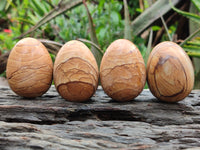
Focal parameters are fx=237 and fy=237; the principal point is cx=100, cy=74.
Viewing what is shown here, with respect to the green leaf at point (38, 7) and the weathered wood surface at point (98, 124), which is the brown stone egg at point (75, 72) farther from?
the green leaf at point (38, 7)

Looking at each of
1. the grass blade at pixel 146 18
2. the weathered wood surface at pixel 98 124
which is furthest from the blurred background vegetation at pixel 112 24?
the weathered wood surface at pixel 98 124

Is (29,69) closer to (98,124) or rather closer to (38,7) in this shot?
(98,124)

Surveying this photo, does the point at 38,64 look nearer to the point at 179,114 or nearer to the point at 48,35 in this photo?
the point at 179,114

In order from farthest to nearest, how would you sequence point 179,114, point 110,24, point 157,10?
point 110,24, point 157,10, point 179,114

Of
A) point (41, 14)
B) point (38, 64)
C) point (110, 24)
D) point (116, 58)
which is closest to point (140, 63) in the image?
point (116, 58)

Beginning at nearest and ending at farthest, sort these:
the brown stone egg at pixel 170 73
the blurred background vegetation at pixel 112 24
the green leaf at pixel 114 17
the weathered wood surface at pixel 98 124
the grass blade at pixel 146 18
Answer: the weathered wood surface at pixel 98 124
the brown stone egg at pixel 170 73
the blurred background vegetation at pixel 112 24
the grass blade at pixel 146 18
the green leaf at pixel 114 17

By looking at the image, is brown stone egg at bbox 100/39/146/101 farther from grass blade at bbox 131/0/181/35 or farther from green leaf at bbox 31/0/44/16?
green leaf at bbox 31/0/44/16
